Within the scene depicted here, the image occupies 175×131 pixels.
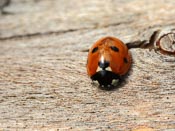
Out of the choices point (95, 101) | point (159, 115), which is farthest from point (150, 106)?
point (95, 101)

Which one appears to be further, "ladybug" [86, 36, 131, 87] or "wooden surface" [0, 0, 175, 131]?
"ladybug" [86, 36, 131, 87]

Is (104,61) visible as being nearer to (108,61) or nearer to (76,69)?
(108,61)

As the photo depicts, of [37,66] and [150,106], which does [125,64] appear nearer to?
[150,106]

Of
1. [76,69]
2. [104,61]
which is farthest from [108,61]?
[76,69]

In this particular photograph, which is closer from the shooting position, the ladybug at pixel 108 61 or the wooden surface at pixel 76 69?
the wooden surface at pixel 76 69
